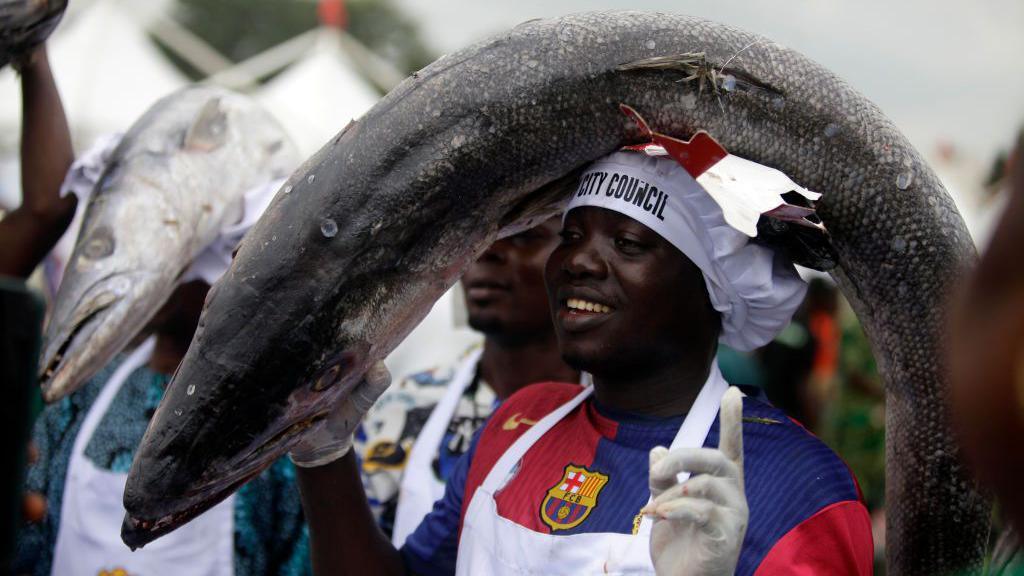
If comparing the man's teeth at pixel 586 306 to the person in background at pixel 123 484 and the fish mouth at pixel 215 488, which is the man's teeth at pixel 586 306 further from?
the person in background at pixel 123 484

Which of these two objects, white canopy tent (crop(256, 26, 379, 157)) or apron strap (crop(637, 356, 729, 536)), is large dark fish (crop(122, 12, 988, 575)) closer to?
apron strap (crop(637, 356, 729, 536))

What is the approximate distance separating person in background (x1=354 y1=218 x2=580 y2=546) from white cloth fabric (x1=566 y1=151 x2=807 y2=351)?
122 cm

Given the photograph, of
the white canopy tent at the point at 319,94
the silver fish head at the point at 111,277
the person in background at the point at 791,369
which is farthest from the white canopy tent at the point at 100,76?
the silver fish head at the point at 111,277

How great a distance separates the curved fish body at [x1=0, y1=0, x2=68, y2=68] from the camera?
2404mm

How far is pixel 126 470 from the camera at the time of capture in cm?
294

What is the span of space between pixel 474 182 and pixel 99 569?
1821mm

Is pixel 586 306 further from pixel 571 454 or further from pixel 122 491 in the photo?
pixel 122 491

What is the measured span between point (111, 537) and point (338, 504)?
116cm

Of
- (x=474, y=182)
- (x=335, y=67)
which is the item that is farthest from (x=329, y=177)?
(x=335, y=67)

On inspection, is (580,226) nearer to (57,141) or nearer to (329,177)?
(329,177)

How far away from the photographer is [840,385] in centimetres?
777

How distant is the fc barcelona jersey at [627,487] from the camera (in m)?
1.75

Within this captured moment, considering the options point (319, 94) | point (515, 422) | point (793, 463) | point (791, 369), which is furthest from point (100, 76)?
point (793, 463)

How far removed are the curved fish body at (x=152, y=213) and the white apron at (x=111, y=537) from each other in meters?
0.55
